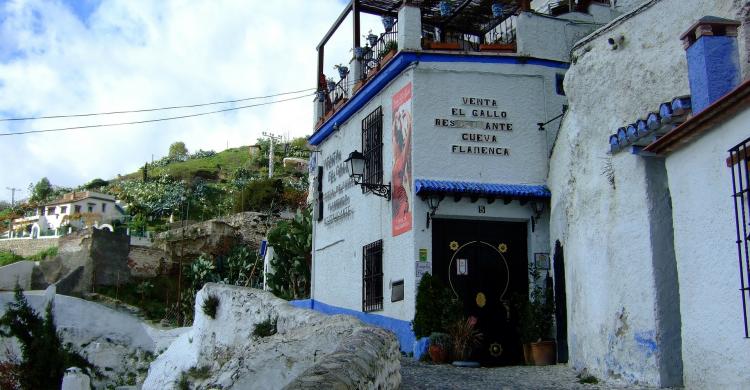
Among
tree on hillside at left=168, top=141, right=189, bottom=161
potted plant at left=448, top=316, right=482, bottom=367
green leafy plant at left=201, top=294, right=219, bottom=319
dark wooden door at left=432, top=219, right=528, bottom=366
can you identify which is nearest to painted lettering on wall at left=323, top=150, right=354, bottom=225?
green leafy plant at left=201, top=294, right=219, bottom=319

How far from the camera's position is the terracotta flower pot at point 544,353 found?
442 inches

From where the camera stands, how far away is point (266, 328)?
12.0 m

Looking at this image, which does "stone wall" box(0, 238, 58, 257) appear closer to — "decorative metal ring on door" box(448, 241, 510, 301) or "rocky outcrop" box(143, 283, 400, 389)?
"rocky outcrop" box(143, 283, 400, 389)

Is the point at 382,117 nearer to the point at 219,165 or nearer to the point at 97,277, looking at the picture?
the point at 97,277

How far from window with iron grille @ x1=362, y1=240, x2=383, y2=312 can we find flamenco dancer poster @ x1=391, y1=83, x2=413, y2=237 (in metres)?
0.93

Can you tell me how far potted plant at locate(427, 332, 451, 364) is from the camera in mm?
11094

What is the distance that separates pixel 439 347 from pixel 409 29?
5.30 metres

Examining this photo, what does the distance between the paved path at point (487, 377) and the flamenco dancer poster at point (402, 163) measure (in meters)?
2.55

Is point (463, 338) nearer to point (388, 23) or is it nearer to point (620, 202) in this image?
point (620, 202)

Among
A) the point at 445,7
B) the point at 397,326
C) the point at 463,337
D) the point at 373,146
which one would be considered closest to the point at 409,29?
the point at 445,7

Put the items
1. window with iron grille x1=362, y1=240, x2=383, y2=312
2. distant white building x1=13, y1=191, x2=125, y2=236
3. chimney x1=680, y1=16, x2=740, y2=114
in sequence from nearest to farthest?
chimney x1=680, y1=16, x2=740, y2=114
window with iron grille x1=362, y1=240, x2=383, y2=312
distant white building x1=13, y1=191, x2=125, y2=236

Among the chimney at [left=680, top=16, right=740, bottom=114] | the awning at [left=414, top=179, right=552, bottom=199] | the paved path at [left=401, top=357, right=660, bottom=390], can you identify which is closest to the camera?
the chimney at [left=680, top=16, right=740, bottom=114]

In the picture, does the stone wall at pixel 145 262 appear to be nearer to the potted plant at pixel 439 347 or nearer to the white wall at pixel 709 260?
the potted plant at pixel 439 347

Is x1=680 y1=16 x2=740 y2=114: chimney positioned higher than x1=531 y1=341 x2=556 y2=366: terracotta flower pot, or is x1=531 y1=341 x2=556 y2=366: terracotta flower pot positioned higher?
x1=680 y1=16 x2=740 y2=114: chimney
